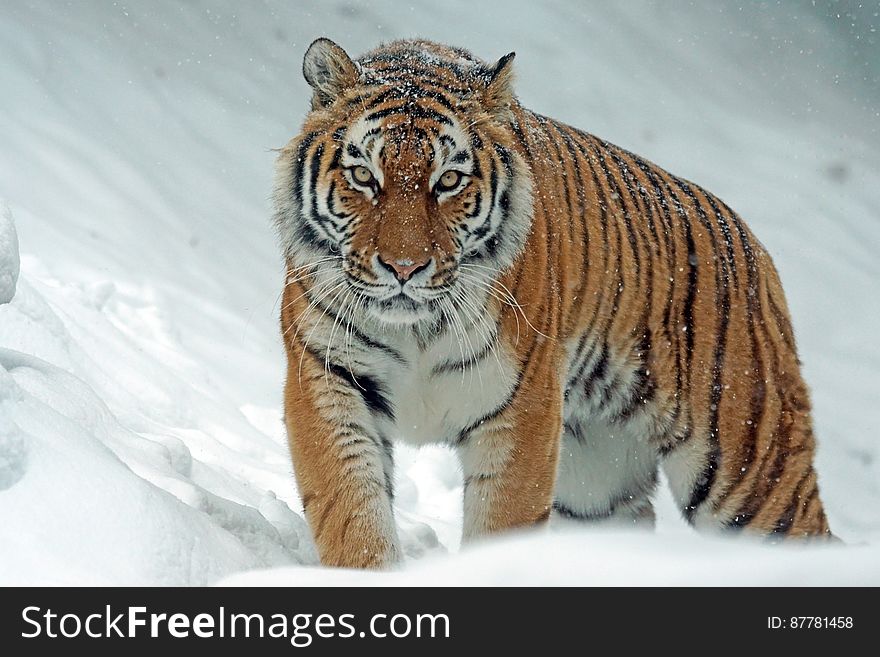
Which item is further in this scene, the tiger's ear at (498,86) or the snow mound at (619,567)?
the tiger's ear at (498,86)

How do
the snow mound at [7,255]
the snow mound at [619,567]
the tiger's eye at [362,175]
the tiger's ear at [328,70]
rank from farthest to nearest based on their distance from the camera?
the tiger's ear at [328,70] < the tiger's eye at [362,175] < the snow mound at [7,255] < the snow mound at [619,567]

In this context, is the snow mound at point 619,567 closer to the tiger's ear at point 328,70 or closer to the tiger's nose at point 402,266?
the tiger's nose at point 402,266

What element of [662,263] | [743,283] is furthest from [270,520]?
[743,283]

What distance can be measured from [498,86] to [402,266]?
0.62 meters

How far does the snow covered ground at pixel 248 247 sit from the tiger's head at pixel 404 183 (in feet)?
2.12

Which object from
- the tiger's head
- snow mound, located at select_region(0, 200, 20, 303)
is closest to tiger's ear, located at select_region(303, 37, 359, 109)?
the tiger's head

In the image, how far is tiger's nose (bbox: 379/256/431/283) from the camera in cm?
259

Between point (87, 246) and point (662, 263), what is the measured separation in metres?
3.51

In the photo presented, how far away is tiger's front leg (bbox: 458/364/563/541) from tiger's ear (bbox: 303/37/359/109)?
849mm

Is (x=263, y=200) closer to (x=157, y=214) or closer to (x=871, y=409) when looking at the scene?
(x=157, y=214)

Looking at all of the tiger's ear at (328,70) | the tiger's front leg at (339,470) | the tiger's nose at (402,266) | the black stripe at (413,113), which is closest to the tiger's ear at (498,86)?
the black stripe at (413,113)

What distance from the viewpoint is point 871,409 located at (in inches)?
267

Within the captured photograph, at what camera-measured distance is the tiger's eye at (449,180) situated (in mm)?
2713
